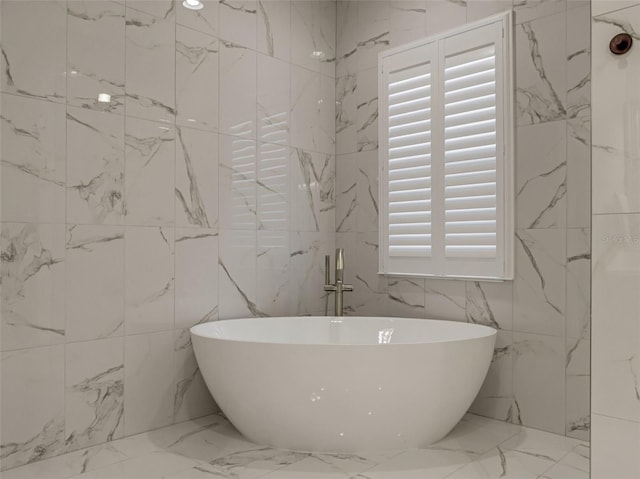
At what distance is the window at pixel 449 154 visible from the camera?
273 centimetres

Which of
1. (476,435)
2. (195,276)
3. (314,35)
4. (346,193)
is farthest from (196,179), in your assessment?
(476,435)

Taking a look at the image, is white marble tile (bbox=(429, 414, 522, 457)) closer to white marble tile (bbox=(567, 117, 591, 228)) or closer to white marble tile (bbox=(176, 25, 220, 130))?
white marble tile (bbox=(567, 117, 591, 228))

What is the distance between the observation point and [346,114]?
3471 mm

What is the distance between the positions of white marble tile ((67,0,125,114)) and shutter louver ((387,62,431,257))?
148cm

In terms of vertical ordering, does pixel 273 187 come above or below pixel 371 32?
below

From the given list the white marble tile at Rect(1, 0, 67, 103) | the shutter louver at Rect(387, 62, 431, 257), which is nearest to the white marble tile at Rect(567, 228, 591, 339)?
the shutter louver at Rect(387, 62, 431, 257)

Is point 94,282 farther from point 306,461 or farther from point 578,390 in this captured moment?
point 578,390

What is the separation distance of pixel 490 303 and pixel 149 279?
1.64 m

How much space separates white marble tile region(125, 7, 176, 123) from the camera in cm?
253

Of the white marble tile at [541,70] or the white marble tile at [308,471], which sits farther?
the white marble tile at [541,70]

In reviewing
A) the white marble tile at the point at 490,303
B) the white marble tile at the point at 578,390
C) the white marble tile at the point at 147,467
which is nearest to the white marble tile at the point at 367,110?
the white marble tile at the point at 490,303

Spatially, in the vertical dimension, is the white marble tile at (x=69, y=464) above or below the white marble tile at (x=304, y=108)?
below
